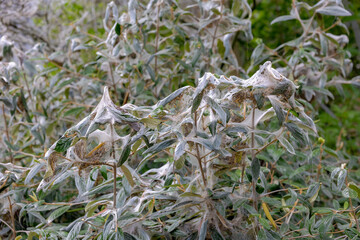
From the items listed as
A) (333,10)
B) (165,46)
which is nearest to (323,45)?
(333,10)

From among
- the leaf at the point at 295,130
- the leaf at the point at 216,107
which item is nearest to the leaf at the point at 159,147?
the leaf at the point at 216,107

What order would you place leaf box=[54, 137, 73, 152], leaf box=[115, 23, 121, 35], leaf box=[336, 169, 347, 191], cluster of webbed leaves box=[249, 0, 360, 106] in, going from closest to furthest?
1. leaf box=[54, 137, 73, 152]
2. leaf box=[336, 169, 347, 191]
3. leaf box=[115, 23, 121, 35]
4. cluster of webbed leaves box=[249, 0, 360, 106]

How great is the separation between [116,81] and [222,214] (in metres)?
0.85

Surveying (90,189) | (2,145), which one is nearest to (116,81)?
(2,145)

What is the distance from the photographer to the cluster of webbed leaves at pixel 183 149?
2.32ft

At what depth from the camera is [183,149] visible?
2.32ft

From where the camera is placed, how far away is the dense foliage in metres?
0.75

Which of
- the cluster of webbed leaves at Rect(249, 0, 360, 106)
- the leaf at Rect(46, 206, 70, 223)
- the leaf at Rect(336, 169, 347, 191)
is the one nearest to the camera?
the leaf at Rect(336, 169, 347, 191)

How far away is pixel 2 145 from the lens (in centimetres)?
136

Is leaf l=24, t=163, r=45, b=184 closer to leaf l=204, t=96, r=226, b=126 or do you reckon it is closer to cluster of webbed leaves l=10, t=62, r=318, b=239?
cluster of webbed leaves l=10, t=62, r=318, b=239

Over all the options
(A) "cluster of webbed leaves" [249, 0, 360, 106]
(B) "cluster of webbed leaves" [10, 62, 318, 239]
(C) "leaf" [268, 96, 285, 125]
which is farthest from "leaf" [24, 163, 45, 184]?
(A) "cluster of webbed leaves" [249, 0, 360, 106]

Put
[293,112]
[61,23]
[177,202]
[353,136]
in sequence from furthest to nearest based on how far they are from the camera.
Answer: [353,136] < [61,23] < [177,202] < [293,112]

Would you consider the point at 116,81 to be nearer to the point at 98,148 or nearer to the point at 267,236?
the point at 98,148

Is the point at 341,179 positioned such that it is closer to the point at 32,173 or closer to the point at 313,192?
the point at 313,192
